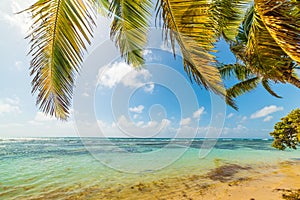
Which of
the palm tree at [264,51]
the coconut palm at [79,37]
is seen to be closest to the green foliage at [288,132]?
the palm tree at [264,51]

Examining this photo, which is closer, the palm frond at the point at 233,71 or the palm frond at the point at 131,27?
the palm frond at the point at 131,27

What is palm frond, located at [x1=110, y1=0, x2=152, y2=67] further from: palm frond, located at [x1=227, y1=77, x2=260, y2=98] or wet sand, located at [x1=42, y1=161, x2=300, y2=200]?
palm frond, located at [x1=227, y1=77, x2=260, y2=98]

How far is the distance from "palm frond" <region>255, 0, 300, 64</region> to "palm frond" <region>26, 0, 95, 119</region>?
67.5 inches

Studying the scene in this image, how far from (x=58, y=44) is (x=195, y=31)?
60.6 inches

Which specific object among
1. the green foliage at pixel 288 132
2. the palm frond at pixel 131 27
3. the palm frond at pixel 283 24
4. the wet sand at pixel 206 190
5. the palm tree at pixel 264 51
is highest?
the palm frond at pixel 131 27

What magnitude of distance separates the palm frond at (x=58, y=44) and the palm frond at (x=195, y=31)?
2.94 feet

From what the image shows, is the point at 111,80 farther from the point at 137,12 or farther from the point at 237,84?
the point at 237,84

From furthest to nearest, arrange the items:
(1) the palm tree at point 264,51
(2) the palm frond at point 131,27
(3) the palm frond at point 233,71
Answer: (3) the palm frond at point 233,71 → (2) the palm frond at point 131,27 → (1) the palm tree at point 264,51

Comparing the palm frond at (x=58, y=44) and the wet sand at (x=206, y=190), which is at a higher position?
the palm frond at (x=58, y=44)

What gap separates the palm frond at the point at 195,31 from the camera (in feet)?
7.29

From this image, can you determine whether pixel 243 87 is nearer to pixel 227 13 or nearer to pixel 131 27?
pixel 227 13

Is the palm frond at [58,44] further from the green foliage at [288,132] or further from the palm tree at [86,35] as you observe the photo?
the green foliage at [288,132]

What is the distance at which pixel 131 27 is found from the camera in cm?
351

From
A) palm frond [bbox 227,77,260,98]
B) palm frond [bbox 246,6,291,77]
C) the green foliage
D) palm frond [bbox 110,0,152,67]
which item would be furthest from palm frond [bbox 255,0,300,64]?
the green foliage
